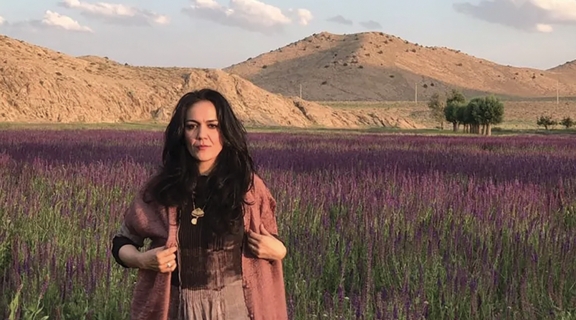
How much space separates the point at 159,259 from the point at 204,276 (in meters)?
0.18

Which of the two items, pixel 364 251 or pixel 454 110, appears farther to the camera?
pixel 454 110

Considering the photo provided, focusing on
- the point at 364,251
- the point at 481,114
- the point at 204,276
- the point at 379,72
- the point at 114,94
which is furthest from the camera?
the point at 379,72

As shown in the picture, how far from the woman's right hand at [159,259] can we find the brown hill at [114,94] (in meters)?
44.2

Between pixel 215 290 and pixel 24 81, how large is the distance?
160 feet

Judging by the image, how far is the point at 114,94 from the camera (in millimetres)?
52625

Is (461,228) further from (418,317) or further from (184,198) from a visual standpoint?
(184,198)

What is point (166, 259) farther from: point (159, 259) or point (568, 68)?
point (568, 68)

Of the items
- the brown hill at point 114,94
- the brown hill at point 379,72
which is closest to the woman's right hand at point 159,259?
the brown hill at point 114,94

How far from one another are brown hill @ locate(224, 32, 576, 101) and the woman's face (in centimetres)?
10278

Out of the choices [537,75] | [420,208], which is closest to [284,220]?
[420,208]

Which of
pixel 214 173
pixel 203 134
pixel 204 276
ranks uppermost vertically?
pixel 203 134

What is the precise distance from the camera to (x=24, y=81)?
4675 cm

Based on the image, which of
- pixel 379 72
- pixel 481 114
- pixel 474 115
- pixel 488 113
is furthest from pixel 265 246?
pixel 379 72

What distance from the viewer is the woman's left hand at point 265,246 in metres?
2.19
